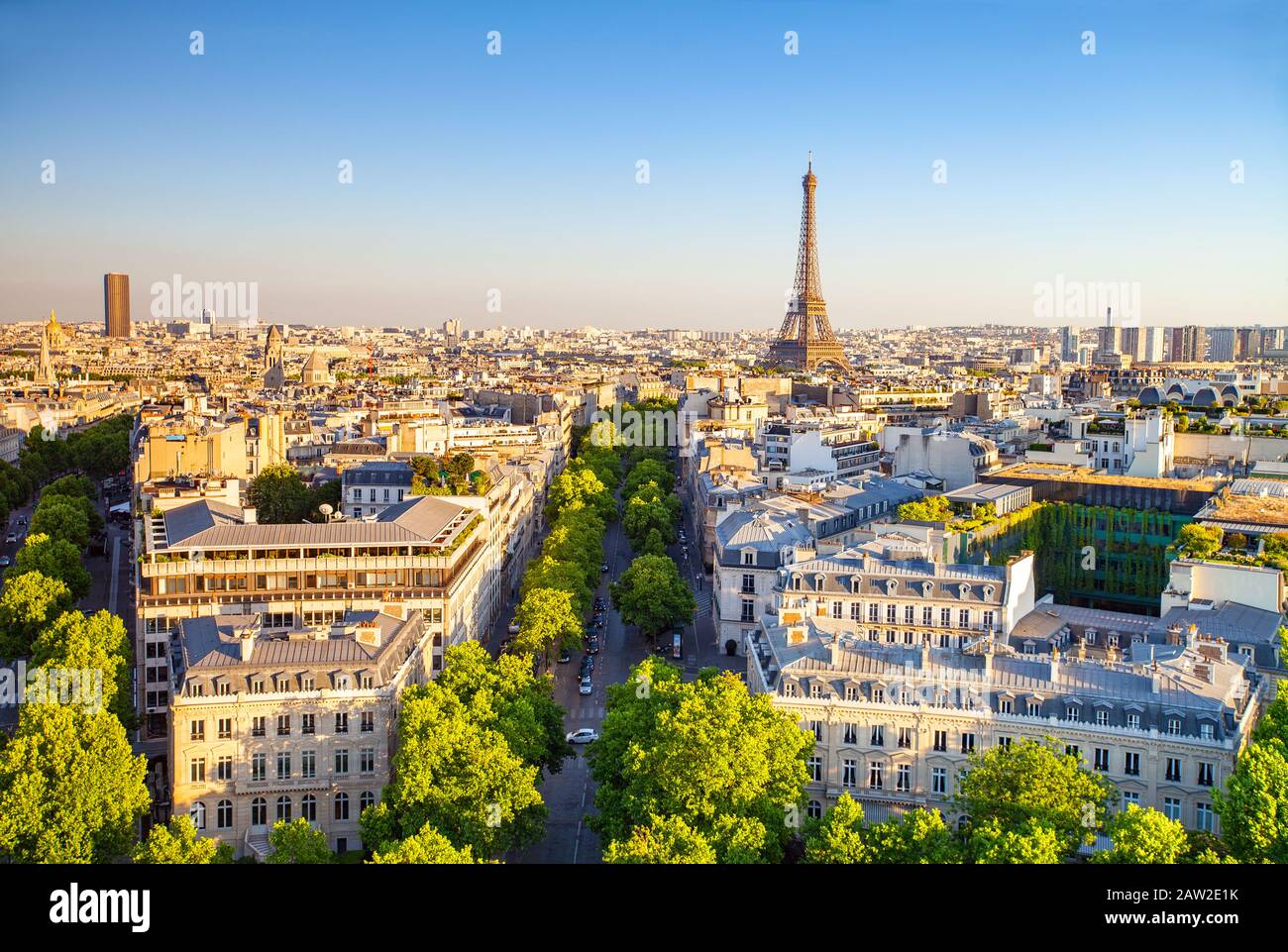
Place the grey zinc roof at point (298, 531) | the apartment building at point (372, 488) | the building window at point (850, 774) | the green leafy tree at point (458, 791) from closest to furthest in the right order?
1. the green leafy tree at point (458, 791)
2. the building window at point (850, 774)
3. the grey zinc roof at point (298, 531)
4. the apartment building at point (372, 488)

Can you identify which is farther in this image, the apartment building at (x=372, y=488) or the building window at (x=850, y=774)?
the apartment building at (x=372, y=488)

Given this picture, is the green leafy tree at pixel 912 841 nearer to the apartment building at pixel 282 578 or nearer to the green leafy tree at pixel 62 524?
the apartment building at pixel 282 578

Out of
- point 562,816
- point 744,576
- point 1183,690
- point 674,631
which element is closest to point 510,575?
point 674,631

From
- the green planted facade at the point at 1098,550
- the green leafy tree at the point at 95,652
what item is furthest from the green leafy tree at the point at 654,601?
the green leafy tree at the point at 95,652

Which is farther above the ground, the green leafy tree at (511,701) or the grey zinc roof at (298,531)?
the grey zinc roof at (298,531)
